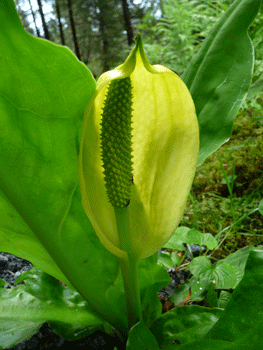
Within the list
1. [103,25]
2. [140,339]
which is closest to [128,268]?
[140,339]

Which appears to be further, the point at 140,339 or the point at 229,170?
the point at 229,170

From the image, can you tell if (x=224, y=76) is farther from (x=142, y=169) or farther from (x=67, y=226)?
(x=67, y=226)

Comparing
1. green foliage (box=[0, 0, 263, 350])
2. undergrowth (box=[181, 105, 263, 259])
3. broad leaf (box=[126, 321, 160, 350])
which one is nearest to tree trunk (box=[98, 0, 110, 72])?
undergrowth (box=[181, 105, 263, 259])

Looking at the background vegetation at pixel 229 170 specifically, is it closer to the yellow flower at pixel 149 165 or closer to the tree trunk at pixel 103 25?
the yellow flower at pixel 149 165

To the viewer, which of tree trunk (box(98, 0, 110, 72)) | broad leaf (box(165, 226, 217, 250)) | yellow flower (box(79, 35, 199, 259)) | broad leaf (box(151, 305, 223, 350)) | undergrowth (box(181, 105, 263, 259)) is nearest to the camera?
yellow flower (box(79, 35, 199, 259))

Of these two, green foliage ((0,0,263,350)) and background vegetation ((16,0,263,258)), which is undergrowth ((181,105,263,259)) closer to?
background vegetation ((16,0,263,258))

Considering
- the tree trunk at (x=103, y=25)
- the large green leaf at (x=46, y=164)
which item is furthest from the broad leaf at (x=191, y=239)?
the tree trunk at (x=103, y=25)
